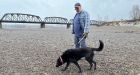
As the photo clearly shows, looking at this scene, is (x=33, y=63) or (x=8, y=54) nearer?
(x=33, y=63)

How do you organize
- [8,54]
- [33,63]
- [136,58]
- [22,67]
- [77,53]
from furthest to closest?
[8,54]
[136,58]
[33,63]
[22,67]
[77,53]

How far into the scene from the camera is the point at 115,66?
11.9m

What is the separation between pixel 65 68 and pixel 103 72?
118 centimetres

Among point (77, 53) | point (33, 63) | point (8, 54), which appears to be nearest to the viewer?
point (77, 53)

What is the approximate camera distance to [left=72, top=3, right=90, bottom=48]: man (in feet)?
36.9

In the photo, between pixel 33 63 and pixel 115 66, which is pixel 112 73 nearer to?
pixel 115 66

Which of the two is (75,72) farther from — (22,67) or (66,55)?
(22,67)

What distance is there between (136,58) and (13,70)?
16.7 feet

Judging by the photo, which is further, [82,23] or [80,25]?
[80,25]

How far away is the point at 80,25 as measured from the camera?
11.5 metres

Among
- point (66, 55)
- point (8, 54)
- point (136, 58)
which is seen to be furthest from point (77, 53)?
point (8, 54)

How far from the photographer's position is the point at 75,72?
10938 millimetres

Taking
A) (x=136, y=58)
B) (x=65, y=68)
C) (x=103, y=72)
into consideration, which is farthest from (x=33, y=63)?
(x=136, y=58)

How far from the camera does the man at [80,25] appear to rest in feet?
36.9
